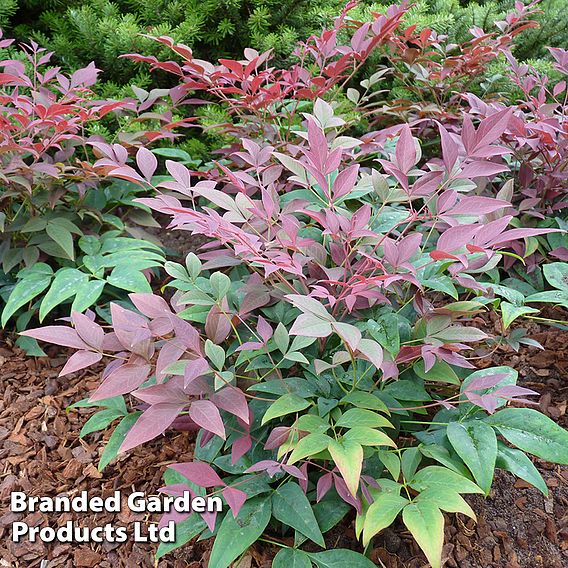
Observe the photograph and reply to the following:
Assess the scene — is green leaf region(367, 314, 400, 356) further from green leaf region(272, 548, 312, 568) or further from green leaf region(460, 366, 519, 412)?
green leaf region(272, 548, 312, 568)

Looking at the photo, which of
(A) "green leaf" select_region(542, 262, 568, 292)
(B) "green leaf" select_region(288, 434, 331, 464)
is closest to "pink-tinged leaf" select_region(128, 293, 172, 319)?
(B) "green leaf" select_region(288, 434, 331, 464)

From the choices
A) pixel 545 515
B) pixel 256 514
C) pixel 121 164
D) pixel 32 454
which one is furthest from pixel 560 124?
pixel 32 454

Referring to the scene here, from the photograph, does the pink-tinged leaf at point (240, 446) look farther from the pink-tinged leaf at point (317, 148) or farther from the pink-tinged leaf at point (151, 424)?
the pink-tinged leaf at point (317, 148)

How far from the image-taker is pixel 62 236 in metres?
1.99

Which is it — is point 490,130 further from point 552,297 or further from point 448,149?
point 552,297

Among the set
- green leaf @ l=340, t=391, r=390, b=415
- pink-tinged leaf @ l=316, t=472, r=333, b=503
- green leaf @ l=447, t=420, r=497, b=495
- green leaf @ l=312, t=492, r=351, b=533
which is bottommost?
green leaf @ l=312, t=492, r=351, b=533

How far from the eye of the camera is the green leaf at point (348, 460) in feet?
3.56

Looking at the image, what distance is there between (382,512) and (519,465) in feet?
1.20

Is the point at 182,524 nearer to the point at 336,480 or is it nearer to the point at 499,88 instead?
the point at 336,480

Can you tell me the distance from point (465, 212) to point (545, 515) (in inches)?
32.1

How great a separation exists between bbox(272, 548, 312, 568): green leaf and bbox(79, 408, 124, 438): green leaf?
565 mm

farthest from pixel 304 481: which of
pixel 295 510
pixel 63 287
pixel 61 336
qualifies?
pixel 63 287

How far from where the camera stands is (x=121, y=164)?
182 centimetres

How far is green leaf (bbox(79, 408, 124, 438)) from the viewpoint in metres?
1.56
